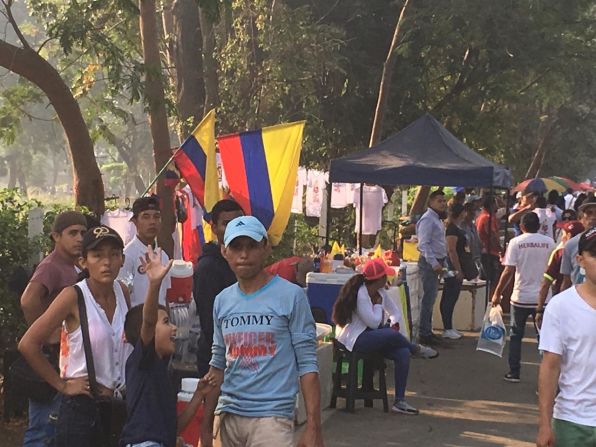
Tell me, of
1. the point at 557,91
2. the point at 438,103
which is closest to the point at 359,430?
the point at 438,103

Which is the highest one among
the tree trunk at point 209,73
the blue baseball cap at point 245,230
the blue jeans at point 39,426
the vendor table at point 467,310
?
the tree trunk at point 209,73

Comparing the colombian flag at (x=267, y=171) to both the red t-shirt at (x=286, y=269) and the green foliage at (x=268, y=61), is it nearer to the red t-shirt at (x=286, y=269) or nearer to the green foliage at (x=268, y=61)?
the red t-shirt at (x=286, y=269)

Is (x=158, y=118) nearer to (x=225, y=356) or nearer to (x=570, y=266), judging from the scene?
(x=570, y=266)

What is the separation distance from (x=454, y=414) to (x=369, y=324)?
3.85 feet

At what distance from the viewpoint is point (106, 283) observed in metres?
4.15

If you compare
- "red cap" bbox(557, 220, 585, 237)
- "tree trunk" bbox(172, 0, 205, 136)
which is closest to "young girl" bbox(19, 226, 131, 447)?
"red cap" bbox(557, 220, 585, 237)

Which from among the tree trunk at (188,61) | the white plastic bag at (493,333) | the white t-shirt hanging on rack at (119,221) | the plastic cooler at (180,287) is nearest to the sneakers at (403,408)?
the white plastic bag at (493,333)

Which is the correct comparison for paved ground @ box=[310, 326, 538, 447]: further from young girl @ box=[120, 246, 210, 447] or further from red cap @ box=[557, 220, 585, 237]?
young girl @ box=[120, 246, 210, 447]

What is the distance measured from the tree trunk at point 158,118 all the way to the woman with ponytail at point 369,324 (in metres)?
5.27

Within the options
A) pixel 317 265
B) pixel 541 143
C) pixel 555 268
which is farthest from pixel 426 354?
pixel 541 143

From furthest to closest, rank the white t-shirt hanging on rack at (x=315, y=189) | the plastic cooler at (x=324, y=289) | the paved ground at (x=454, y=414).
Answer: the white t-shirt hanging on rack at (x=315, y=189) < the plastic cooler at (x=324, y=289) < the paved ground at (x=454, y=414)

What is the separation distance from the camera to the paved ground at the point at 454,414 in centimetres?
754

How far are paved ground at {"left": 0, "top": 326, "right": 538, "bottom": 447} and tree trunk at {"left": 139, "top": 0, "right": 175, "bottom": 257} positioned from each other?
15.0 feet

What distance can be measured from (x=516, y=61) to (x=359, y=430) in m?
17.9
